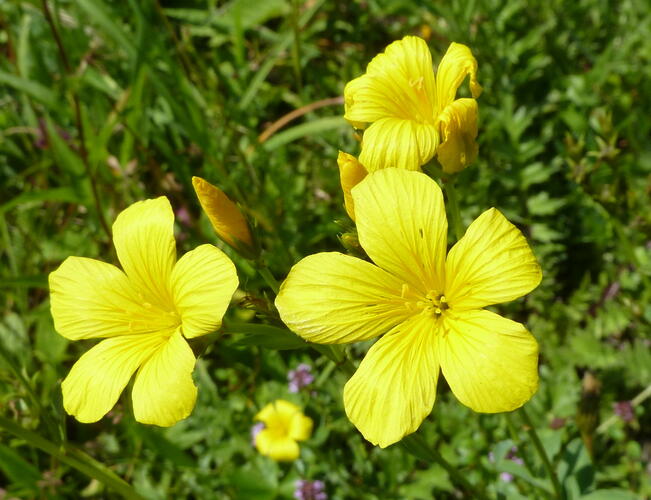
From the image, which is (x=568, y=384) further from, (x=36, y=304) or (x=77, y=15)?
(x=77, y=15)

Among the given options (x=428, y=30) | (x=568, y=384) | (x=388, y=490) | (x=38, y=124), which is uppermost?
(x=428, y=30)

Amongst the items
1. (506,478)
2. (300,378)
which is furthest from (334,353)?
(300,378)

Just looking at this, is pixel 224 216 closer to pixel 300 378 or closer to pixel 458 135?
pixel 458 135

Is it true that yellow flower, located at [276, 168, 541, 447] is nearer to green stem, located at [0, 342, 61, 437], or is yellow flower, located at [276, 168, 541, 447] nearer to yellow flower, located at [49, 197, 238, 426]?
yellow flower, located at [49, 197, 238, 426]

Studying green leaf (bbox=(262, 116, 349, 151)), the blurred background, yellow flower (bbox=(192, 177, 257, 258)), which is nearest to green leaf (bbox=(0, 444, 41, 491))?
the blurred background

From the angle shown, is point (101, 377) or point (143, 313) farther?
point (143, 313)

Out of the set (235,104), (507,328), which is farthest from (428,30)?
(507,328)
